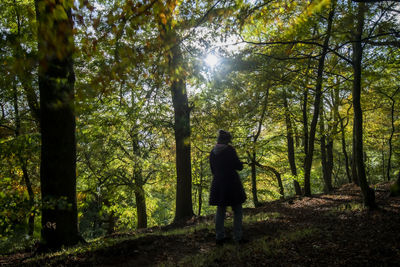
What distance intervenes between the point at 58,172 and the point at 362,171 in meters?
7.32

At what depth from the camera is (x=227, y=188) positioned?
4375 mm

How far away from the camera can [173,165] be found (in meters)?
15.4

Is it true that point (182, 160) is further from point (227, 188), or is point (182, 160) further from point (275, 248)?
point (275, 248)

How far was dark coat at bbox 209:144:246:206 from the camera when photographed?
4.34m

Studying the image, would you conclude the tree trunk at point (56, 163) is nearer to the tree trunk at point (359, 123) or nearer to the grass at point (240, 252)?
the grass at point (240, 252)

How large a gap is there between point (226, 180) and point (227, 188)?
150 mm

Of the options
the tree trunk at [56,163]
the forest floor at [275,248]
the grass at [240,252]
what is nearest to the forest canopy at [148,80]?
the tree trunk at [56,163]

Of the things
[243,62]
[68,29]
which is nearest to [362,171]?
[243,62]

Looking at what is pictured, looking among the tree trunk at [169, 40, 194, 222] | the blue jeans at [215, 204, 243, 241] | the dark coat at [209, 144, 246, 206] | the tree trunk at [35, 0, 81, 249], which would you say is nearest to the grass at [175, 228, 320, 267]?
the blue jeans at [215, 204, 243, 241]

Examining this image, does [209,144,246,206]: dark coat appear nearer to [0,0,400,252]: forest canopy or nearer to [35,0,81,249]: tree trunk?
[0,0,400,252]: forest canopy

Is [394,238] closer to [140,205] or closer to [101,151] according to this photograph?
[101,151]

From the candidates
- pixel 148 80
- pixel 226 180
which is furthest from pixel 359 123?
pixel 148 80

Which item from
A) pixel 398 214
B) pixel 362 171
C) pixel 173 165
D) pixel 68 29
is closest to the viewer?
pixel 68 29

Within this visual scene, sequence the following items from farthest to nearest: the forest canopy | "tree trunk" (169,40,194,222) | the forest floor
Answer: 1. "tree trunk" (169,40,194,222)
2. the forest floor
3. the forest canopy
